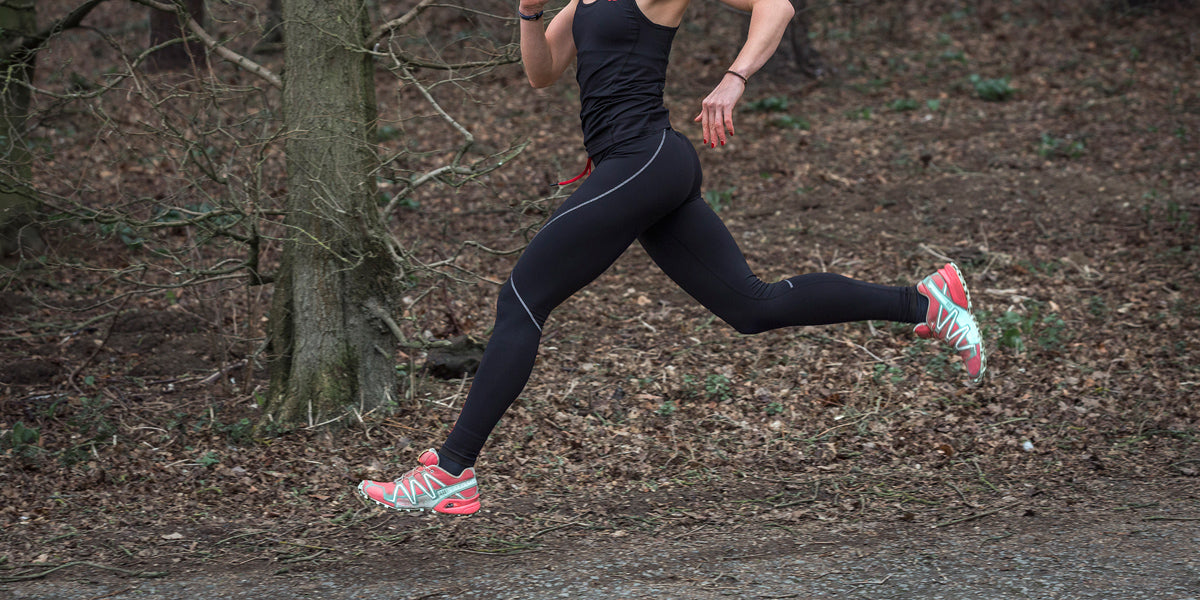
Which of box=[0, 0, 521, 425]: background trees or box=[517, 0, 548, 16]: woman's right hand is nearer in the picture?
box=[517, 0, 548, 16]: woman's right hand

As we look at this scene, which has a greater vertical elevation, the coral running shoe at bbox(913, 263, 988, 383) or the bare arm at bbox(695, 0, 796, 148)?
the bare arm at bbox(695, 0, 796, 148)

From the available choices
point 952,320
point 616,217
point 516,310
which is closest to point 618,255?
point 616,217

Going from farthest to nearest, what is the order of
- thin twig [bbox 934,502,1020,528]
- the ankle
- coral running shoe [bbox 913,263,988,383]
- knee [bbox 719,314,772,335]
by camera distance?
thin twig [bbox 934,502,1020,528], coral running shoe [bbox 913,263,988,383], knee [bbox 719,314,772,335], the ankle

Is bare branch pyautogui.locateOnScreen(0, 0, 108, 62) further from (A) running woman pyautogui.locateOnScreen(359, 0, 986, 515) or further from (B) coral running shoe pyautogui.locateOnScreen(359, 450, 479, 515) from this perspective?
(B) coral running shoe pyautogui.locateOnScreen(359, 450, 479, 515)

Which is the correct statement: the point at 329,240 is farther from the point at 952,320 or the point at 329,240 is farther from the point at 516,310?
the point at 952,320

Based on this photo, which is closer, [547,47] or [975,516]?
[547,47]

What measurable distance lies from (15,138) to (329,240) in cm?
192

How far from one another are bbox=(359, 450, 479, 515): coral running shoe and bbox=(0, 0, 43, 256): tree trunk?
2.59 m

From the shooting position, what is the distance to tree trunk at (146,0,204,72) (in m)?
4.86

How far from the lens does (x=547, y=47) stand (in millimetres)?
3486

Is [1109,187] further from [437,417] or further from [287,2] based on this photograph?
[287,2]

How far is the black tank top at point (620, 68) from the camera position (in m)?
3.21

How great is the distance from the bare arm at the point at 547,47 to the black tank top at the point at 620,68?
18 centimetres

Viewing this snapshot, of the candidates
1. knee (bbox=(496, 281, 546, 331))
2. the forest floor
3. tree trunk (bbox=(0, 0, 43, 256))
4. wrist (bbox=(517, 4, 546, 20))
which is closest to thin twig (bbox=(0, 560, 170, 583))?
the forest floor
